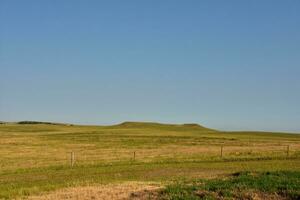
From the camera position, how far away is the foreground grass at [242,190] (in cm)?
2047

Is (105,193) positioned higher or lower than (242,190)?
lower

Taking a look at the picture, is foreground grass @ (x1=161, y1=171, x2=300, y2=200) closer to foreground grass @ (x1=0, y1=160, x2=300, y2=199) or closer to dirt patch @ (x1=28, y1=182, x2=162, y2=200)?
dirt patch @ (x1=28, y1=182, x2=162, y2=200)

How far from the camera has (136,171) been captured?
124 ft

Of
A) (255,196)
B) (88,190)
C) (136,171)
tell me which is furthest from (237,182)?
(136,171)

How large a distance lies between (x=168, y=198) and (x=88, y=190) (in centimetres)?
449

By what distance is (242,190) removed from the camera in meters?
21.1

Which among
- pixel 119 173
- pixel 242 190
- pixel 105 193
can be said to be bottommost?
pixel 119 173

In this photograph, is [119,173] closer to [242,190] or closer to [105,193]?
[105,193]

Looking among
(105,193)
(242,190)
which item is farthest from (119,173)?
(242,190)

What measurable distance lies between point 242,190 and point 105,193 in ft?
17.9

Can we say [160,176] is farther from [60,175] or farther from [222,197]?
[222,197]

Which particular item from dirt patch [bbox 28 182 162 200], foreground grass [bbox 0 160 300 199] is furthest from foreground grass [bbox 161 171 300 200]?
foreground grass [bbox 0 160 300 199]

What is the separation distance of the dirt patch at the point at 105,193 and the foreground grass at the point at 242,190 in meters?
0.84

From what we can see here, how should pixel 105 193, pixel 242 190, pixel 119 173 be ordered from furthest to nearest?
pixel 119 173 → pixel 105 193 → pixel 242 190
